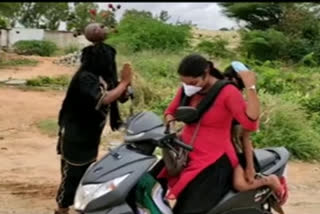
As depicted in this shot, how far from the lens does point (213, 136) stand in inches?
A: 144

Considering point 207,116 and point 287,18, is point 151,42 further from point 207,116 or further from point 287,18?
point 207,116

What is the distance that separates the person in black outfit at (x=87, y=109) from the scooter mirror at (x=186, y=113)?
3.08 ft

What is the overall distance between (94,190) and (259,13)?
2450 centimetres

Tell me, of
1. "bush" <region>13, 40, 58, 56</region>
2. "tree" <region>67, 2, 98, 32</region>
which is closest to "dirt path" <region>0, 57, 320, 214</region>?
"tree" <region>67, 2, 98, 32</region>

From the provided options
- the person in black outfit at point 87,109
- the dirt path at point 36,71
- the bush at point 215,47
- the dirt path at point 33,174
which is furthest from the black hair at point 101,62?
the bush at point 215,47

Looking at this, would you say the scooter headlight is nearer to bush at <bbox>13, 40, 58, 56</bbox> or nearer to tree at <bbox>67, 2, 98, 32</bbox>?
tree at <bbox>67, 2, 98, 32</bbox>

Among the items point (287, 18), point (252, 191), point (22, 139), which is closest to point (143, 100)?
point (22, 139)

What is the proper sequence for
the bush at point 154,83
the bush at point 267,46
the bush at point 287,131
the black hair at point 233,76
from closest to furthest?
the black hair at point 233,76
the bush at point 287,131
the bush at point 154,83
the bush at point 267,46

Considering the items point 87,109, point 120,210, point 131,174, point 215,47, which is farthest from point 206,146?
point 215,47

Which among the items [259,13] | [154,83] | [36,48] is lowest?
[36,48]

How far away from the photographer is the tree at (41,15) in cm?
5919

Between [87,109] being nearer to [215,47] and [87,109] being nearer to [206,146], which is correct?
[206,146]

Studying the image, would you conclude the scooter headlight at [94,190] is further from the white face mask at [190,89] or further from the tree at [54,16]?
the tree at [54,16]

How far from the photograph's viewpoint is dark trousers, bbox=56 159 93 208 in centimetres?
487
